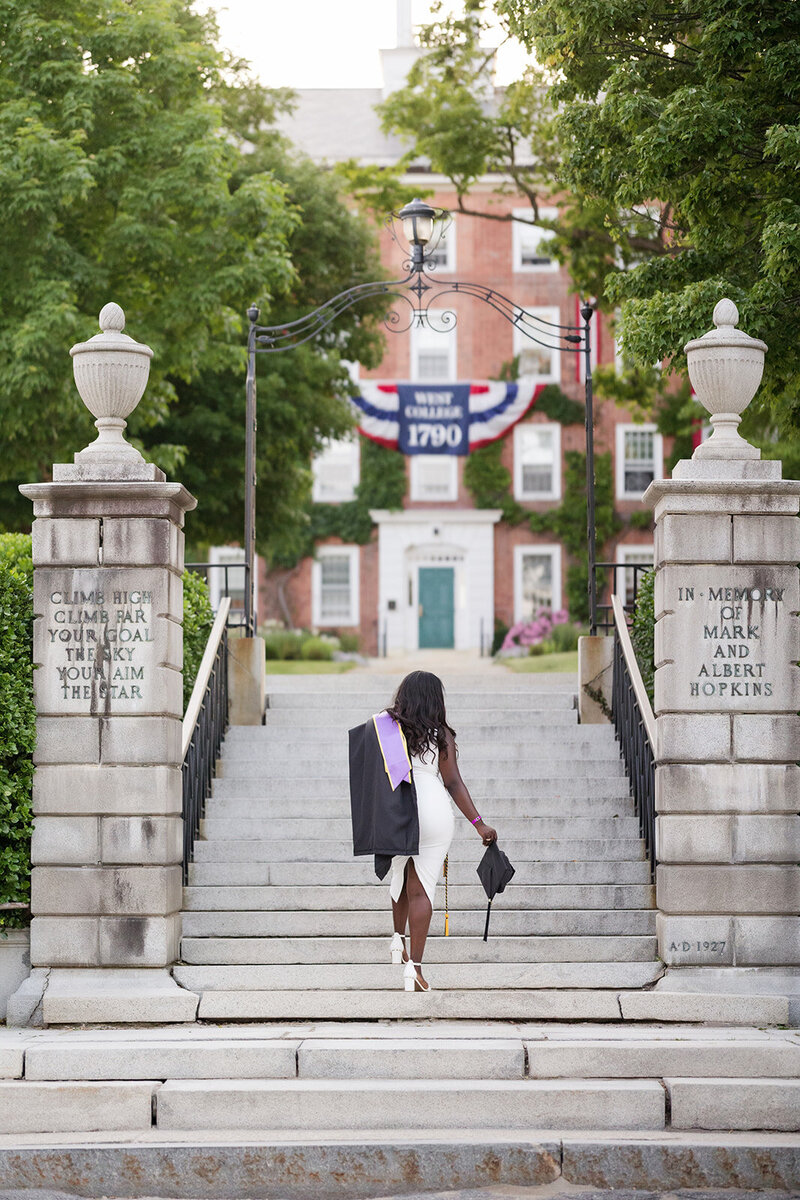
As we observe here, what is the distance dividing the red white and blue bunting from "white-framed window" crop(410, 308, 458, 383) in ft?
4.85

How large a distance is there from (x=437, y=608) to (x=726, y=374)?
2448 cm

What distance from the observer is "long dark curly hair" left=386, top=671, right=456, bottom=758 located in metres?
7.60

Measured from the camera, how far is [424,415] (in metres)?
31.4

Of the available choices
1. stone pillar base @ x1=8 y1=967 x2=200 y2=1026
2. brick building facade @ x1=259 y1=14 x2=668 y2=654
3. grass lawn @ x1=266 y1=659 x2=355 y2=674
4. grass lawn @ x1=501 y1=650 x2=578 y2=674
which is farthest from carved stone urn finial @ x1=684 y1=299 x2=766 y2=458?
brick building facade @ x1=259 y1=14 x2=668 y2=654

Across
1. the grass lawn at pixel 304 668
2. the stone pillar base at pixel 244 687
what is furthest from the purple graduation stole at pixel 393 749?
the grass lawn at pixel 304 668

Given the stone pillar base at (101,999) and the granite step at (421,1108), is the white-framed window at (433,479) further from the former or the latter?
the granite step at (421,1108)

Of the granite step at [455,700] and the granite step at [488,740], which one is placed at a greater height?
the granite step at [455,700]

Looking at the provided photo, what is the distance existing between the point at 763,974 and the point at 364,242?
60.7ft

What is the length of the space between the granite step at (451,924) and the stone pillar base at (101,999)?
2.00ft

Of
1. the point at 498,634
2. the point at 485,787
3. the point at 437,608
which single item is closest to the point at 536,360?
the point at 437,608

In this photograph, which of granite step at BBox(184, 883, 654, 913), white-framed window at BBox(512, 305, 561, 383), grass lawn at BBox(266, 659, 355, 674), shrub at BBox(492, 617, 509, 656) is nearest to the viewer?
granite step at BBox(184, 883, 654, 913)

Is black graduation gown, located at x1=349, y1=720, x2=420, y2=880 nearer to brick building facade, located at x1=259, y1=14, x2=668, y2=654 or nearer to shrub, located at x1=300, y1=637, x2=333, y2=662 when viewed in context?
shrub, located at x1=300, y1=637, x2=333, y2=662

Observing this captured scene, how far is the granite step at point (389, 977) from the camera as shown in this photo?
799 cm

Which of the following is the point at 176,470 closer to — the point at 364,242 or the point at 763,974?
the point at 364,242
